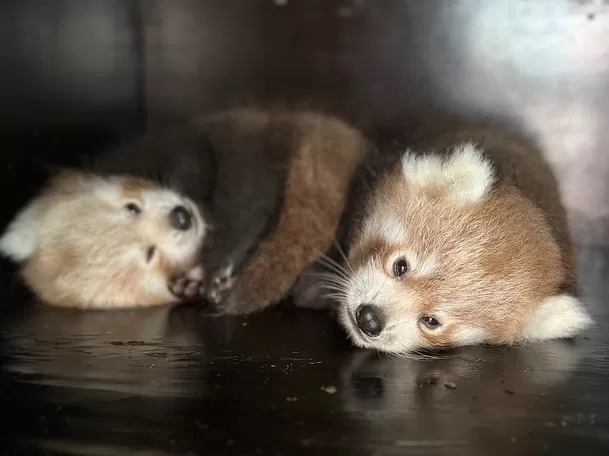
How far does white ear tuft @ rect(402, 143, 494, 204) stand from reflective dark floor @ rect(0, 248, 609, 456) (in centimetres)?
52

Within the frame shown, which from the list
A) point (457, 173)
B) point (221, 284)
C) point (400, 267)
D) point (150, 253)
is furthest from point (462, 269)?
point (150, 253)

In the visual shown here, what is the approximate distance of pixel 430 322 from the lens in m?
2.20

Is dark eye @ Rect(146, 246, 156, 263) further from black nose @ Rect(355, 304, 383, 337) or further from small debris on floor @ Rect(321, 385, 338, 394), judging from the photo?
small debris on floor @ Rect(321, 385, 338, 394)

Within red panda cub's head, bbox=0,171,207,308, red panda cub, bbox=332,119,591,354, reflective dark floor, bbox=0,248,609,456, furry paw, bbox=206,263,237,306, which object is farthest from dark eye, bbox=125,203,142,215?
red panda cub, bbox=332,119,591,354

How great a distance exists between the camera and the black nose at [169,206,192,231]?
2.78m

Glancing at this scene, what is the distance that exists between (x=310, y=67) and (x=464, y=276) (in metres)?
1.72

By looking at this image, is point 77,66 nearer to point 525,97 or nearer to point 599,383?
point 525,97

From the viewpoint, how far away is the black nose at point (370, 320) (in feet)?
7.07

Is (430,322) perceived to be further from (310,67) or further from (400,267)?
(310,67)

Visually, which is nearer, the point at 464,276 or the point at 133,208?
the point at 464,276

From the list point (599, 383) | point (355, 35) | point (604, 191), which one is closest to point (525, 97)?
point (604, 191)

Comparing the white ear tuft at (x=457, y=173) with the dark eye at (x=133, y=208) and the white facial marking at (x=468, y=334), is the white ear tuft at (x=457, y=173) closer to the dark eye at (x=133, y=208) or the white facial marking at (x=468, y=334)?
the white facial marking at (x=468, y=334)

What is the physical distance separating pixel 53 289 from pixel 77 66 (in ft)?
3.82

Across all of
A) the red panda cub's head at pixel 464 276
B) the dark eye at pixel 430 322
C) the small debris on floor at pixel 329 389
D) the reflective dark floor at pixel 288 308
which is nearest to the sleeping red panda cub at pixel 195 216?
the reflective dark floor at pixel 288 308
